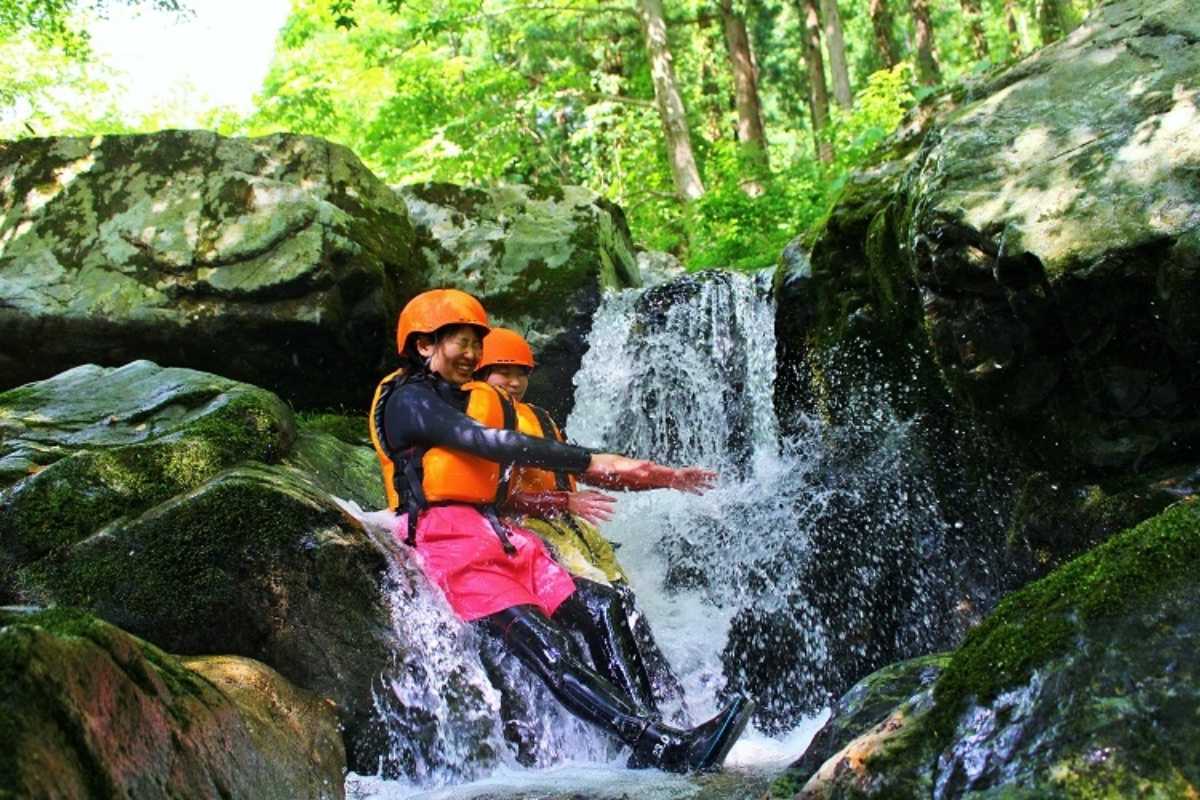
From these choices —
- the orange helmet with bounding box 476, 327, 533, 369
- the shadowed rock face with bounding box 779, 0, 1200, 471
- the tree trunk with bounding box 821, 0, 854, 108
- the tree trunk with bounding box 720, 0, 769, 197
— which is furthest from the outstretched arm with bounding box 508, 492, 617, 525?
the tree trunk with bounding box 720, 0, 769, 197

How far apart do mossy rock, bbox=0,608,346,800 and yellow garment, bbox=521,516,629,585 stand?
6.55 feet

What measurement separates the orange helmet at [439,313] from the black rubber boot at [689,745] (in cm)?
201

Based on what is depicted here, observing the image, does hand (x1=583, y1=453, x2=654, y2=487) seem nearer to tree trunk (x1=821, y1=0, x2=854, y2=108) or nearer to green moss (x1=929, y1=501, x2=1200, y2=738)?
green moss (x1=929, y1=501, x2=1200, y2=738)

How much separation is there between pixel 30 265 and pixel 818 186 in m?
10.2

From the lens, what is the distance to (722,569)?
7.23 metres

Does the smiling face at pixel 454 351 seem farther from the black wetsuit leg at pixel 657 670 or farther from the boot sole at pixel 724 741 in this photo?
the boot sole at pixel 724 741

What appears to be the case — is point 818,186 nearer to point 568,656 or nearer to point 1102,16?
point 1102,16

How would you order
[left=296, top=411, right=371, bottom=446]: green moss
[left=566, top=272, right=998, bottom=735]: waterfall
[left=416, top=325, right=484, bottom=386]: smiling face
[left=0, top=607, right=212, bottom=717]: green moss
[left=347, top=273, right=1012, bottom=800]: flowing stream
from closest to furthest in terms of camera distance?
[left=0, top=607, right=212, bottom=717]: green moss → [left=347, top=273, right=1012, bottom=800]: flowing stream → [left=416, top=325, right=484, bottom=386]: smiling face → [left=566, top=272, right=998, bottom=735]: waterfall → [left=296, top=411, right=371, bottom=446]: green moss

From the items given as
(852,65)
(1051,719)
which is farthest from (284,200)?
(852,65)

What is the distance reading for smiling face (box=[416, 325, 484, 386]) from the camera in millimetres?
4781

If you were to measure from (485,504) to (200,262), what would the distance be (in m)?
6.05

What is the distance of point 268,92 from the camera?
20.3 metres

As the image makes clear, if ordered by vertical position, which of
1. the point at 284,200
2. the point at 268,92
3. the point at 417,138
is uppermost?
the point at 268,92

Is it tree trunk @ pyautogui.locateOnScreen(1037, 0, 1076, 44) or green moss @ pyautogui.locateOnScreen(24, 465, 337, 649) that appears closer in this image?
green moss @ pyautogui.locateOnScreen(24, 465, 337, 649)
